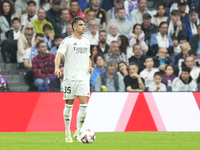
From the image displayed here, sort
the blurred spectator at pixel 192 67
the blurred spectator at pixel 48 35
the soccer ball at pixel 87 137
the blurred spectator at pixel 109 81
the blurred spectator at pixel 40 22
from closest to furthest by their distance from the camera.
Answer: the soccer ball at pixel 87 137 < the blurred spectator at pixel 109 81 < the blurred spectator at pixel 192 67 < the blurred spectator at pixel 48 35 < the blurred spectator at pixel 40 22

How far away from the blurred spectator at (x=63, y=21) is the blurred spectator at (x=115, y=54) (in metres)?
2.37

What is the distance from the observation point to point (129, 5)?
18.0m

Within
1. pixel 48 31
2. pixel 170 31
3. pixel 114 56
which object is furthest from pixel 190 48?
pixel 48 31

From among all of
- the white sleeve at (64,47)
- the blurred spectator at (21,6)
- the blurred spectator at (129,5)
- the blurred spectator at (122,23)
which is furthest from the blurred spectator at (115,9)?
the white sleeve at (64,47)

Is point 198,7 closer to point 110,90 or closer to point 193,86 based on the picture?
point 193,86

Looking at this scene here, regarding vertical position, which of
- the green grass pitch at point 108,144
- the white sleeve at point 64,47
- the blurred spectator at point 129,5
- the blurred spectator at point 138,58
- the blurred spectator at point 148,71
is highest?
the blurred spectator at point 129,5

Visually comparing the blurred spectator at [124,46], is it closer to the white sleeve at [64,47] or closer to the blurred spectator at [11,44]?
the blurred spectator at [11,44]

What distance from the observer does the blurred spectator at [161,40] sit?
1614cm

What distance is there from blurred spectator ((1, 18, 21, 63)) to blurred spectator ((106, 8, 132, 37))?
138 inches

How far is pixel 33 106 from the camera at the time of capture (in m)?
12.2

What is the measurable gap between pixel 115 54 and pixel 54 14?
3.43 metres

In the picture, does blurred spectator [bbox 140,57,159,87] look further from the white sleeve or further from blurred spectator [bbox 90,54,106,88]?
the white sleeve

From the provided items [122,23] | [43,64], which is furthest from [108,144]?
[122,23]

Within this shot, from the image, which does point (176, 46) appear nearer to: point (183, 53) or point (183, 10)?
point (183, 53)
